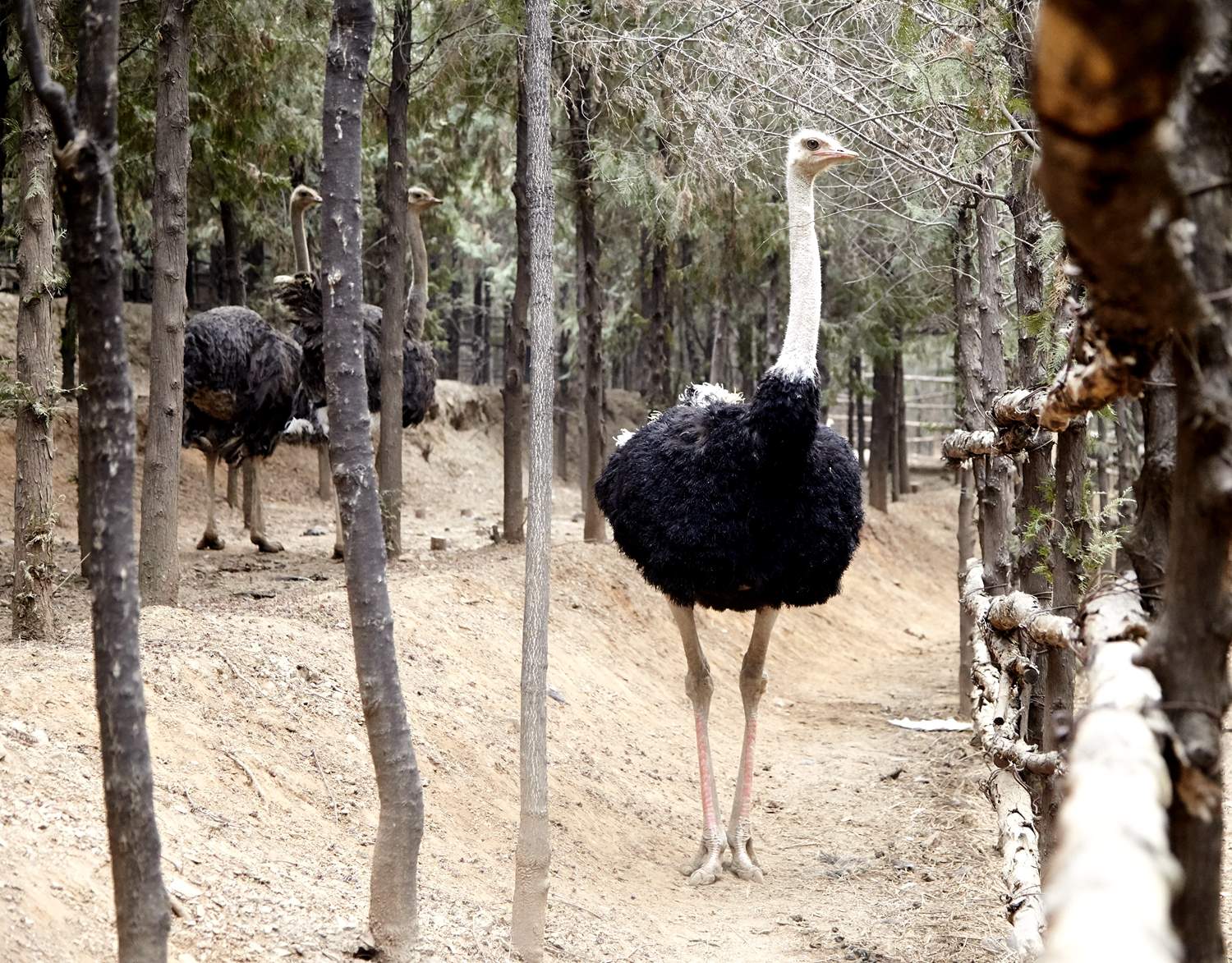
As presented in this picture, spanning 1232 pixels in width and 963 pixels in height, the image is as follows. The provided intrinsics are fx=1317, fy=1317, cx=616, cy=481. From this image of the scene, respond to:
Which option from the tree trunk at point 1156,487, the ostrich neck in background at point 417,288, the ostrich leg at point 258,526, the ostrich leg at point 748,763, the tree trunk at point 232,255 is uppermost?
the tree trunk at point 232,255

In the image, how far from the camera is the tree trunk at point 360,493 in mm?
4020

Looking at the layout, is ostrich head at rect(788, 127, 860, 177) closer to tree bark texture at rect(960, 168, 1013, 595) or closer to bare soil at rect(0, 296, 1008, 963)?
tree bark texture at rect(960, 168, 1013, 595)

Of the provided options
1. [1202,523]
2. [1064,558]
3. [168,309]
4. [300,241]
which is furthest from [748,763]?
[300,241]

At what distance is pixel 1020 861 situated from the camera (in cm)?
397

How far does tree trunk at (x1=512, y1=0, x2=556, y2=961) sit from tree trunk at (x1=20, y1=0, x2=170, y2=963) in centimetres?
178

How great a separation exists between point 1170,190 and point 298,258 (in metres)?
10.8

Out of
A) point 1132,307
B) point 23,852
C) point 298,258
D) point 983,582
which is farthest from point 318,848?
point 298,258

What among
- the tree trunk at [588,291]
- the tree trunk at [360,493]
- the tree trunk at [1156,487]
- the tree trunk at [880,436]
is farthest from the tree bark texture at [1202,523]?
the tree trunk at [880,436]

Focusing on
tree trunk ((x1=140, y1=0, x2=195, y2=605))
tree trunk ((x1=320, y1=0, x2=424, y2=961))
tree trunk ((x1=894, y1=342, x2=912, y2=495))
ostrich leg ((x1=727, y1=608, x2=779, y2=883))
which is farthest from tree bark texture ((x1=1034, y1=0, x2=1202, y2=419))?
tree trunk ((x1=894, y1=342, x2=912, y2=495))

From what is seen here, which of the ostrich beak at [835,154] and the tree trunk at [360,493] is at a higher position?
the ostrich beak at [835,154]

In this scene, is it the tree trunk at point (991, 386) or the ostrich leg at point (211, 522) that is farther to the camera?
the ostrich leg at point (211, 522)

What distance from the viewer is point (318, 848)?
16.8 ft

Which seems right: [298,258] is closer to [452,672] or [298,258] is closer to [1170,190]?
[452,672]

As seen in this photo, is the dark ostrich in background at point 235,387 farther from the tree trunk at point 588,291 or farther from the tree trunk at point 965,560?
the tree trunk at point 965,560
